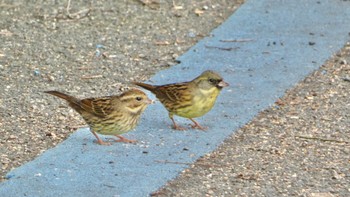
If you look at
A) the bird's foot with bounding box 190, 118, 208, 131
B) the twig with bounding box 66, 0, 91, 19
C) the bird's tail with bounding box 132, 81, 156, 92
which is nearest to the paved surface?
the bird's foot with bounding box 190, 118, 208, 131

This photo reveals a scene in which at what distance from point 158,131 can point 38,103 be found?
121cm

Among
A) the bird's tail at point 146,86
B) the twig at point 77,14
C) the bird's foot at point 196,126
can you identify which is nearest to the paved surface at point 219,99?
the bird's foot at point 196,126

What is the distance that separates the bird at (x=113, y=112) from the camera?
8.27 meters

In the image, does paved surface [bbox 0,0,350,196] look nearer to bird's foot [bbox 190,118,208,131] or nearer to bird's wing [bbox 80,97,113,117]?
bird's foot [bbox 190,118,208,131]

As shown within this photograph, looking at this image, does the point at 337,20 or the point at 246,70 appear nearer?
the point at 246,70

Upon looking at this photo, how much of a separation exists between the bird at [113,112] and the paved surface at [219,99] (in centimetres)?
16

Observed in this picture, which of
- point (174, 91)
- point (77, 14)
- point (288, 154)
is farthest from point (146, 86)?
point (77, 14)

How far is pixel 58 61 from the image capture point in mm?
10289

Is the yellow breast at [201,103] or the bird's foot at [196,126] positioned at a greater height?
the yellow breast at [201,103]

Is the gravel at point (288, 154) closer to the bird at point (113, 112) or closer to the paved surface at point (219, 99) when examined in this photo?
the paved surface at point (219, 99)

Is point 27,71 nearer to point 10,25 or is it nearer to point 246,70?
point 10,25

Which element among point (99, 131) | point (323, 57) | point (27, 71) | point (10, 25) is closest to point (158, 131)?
point (99, 131)

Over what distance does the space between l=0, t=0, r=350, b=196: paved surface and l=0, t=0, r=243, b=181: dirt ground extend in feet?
0.87

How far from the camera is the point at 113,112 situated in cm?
835
